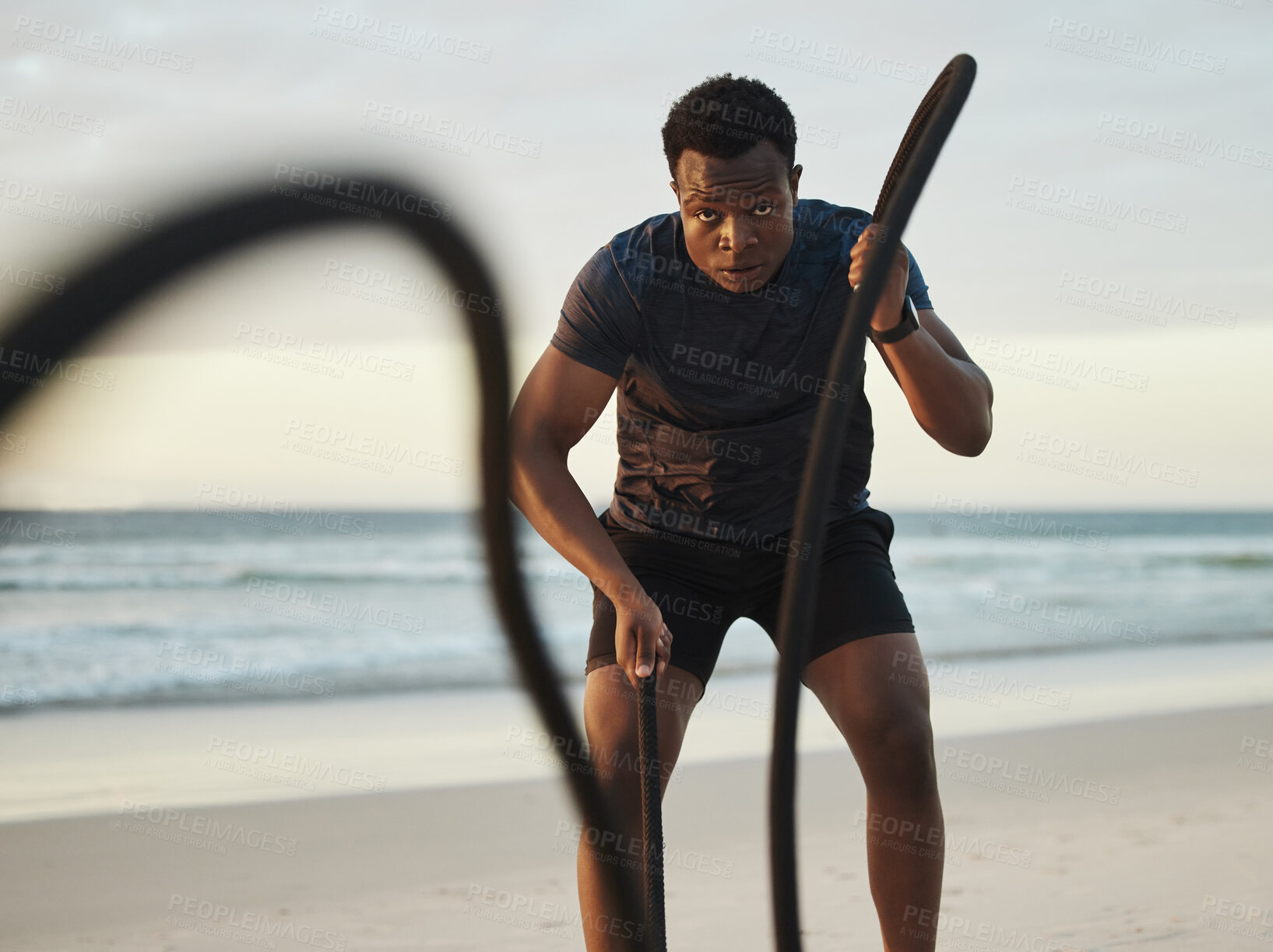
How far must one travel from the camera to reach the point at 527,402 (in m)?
2.59

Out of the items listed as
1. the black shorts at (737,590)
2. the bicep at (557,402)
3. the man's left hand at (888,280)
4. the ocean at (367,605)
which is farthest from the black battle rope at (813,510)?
the ocean at (367,605)

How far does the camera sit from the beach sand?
4.15 metres

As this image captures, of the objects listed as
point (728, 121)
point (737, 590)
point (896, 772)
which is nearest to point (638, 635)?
point (737, 590)

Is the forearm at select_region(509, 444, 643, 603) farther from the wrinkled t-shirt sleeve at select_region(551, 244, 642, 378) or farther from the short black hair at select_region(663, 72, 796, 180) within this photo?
the short black hair at select_region(663, 72, 796, 180)

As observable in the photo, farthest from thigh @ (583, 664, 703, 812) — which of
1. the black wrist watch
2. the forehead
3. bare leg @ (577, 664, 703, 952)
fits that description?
the forehead

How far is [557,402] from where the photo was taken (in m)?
2.58

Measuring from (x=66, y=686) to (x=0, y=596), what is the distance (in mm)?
5067

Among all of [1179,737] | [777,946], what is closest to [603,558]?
[777,946]

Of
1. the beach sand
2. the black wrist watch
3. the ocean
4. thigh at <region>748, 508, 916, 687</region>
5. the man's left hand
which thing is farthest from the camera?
the ocean

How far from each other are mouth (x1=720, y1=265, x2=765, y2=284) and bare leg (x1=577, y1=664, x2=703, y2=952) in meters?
0.87

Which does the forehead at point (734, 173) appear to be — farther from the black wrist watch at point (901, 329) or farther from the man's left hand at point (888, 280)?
the black wrist watch at point (901, 329)

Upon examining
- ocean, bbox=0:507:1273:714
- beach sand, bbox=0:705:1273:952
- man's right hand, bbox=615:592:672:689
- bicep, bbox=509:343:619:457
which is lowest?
ocean, bbox=0:507:1273:714

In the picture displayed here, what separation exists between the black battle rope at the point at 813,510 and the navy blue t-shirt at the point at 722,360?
46 cm

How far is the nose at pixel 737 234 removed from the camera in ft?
7.88
